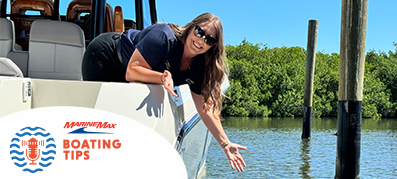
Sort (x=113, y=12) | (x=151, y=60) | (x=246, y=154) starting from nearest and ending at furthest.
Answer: (x=151, y=60) → (x=113, y=12) → (x=246, y=154)

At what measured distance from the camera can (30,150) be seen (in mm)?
1342

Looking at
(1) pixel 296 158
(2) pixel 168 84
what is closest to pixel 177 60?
(2) pixel 168 84

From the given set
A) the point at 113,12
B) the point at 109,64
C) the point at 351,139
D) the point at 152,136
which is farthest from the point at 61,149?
the point at 351,139

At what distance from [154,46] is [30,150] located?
0.87 m

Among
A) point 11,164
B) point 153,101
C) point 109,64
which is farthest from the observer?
point 109,64

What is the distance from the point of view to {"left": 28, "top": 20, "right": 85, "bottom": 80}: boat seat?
2852 mm

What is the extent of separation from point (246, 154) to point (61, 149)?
24.0 ft

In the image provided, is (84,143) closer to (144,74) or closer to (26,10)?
(144,74)

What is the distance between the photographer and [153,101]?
1.65m

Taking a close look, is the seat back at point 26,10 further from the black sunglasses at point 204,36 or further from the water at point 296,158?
the water at point 296,158

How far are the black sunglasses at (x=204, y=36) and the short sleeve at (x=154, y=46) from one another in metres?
0.14

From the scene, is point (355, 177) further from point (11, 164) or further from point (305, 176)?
point (11, 164)

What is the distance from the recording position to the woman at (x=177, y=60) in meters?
2.06

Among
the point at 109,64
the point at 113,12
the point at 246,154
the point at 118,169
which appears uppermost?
the point at 113,12
